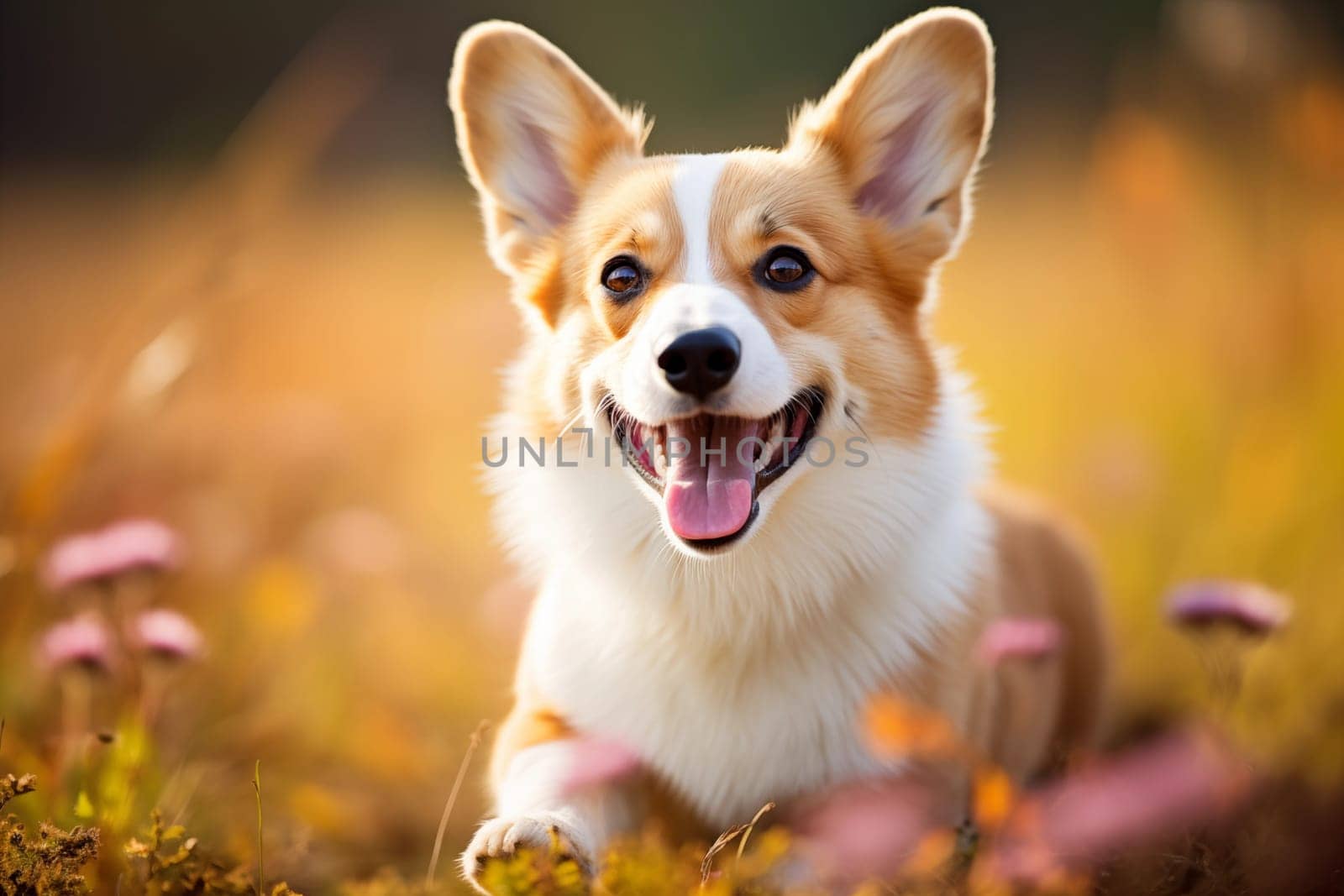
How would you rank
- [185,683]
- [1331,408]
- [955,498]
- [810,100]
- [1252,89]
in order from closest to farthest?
[955,498]
[810,100]
[185,683]
[1252,89]
[1331,408]

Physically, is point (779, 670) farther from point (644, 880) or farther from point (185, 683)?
point (185, 683)

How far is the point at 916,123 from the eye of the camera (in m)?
2.68

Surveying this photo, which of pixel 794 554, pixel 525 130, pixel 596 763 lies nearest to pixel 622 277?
pixel 525 130

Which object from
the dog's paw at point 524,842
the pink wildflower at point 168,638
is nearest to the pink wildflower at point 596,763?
the dog's paw at point 524,842

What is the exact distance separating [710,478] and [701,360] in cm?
25

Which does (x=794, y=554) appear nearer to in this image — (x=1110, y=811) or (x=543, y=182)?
(x=1110, y=811)

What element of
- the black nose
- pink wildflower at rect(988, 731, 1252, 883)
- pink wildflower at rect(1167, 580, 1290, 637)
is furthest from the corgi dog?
pink wildflower at rect(1167, 580, 1290, 637)

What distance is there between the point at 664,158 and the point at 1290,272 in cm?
240

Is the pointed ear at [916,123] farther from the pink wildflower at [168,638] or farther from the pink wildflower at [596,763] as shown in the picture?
the pink wildflower at [168,638]

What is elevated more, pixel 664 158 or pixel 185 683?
pixel 664 158

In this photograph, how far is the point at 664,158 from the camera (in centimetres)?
267

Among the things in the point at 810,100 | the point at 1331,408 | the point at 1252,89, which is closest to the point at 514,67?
the point at 810,100

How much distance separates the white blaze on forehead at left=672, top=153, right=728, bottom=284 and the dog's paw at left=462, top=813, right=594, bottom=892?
1.03 metres

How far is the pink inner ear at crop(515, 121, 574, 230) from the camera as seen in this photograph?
2.81 meters
